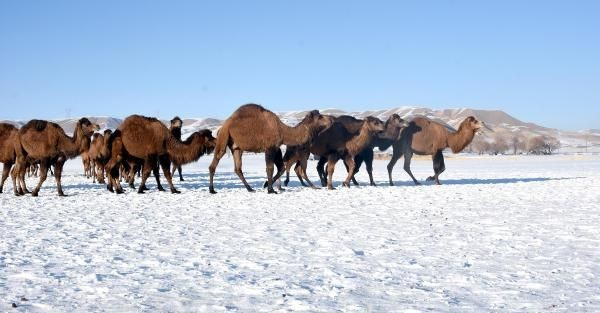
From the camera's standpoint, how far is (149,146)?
48.8 feet

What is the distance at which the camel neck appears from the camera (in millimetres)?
18844

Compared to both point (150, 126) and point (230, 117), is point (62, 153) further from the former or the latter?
point (230, 117)

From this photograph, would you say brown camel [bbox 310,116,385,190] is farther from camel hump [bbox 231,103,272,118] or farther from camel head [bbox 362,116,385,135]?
camel hump [bbox 231,103,272,118]

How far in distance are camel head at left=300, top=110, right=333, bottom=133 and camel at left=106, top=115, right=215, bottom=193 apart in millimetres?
2693

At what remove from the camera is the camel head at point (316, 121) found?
1595 centimetres

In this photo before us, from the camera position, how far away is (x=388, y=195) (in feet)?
44.3

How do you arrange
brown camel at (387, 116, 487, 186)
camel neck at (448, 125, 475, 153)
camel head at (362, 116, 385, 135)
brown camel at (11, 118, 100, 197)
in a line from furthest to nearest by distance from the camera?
camel neck at (448, 125, 475, 153) < brown camel at (387, 116, 487, 186) < camel head at (362, 116, 385, 135) < brown camel at (11, 118, 100, 197)

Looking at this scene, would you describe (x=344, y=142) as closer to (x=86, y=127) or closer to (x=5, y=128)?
(x=86, y=127)

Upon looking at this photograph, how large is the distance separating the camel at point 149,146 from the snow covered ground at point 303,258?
12.4ft

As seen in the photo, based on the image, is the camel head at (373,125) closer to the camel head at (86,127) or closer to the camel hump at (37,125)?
the camel head at (86,127)

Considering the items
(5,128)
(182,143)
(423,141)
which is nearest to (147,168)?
(182,143)

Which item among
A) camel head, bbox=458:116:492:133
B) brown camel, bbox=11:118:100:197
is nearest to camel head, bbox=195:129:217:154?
brown camel, bbox=11:118:100:197

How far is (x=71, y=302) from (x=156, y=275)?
101 cm

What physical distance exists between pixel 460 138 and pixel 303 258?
1397 cm
